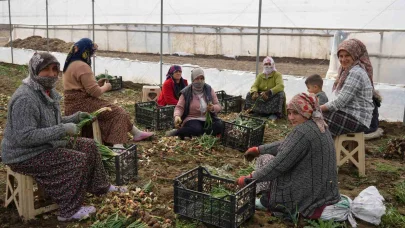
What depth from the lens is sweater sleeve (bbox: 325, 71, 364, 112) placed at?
5.07 meters

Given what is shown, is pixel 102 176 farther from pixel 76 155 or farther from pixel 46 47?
pixel 46 47

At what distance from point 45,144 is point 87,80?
184 centimetres

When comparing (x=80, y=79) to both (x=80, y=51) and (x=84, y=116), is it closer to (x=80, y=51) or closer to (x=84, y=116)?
(x=80, y=51)

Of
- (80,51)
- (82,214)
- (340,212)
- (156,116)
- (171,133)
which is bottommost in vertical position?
(82,214)

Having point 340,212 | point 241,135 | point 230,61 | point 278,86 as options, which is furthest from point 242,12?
point 340,212

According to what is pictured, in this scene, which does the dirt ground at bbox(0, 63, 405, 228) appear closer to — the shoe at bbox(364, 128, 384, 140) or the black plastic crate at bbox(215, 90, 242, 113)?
the shoe at bbox(364, 128, 384, 140)

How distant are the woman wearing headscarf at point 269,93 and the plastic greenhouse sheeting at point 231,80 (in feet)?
3.09

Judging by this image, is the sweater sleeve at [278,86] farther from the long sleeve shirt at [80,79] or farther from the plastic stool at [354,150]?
the long sleeve shirt at [80,79]

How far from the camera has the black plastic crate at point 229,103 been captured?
8594 mm

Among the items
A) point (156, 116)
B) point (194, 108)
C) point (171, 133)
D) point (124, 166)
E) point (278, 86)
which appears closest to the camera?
point (124, 166)

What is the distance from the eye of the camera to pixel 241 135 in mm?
6184

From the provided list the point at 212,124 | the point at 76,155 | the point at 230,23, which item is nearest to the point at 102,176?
the point at 76,155

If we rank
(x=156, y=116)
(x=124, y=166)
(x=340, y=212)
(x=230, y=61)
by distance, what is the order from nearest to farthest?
(x=340, y=212) → (x=124, y=166) → (x=156, y=116) → (x=230, y=61)

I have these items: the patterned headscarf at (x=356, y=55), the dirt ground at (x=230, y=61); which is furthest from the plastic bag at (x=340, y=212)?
the dirt ground at (x=230, y=61)
